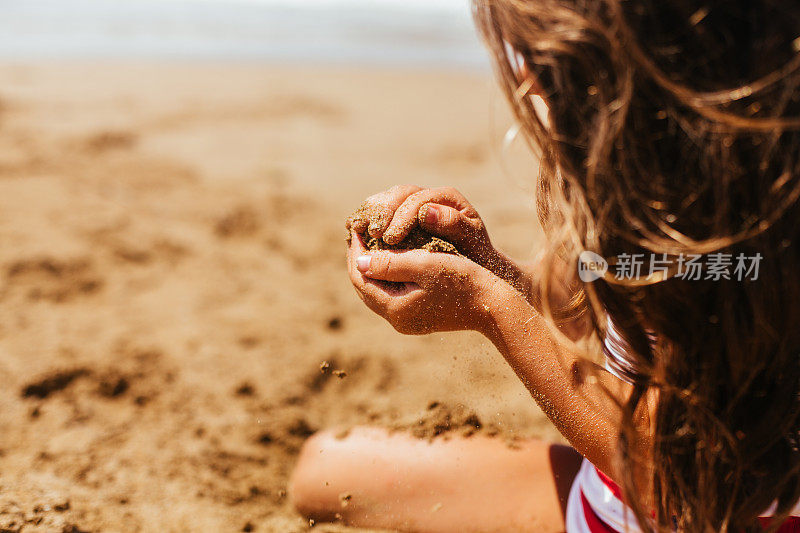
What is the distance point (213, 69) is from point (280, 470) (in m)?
7.53

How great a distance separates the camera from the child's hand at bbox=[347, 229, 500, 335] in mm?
1295

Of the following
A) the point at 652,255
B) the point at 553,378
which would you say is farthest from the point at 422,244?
the point at 652,255

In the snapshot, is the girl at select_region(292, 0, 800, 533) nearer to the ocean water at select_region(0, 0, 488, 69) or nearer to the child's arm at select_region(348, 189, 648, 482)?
the child's arm at select_region(348, 189, 648, 482)

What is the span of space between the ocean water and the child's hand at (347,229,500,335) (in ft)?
20.3

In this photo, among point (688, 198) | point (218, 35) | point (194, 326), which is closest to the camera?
point (688, 198)

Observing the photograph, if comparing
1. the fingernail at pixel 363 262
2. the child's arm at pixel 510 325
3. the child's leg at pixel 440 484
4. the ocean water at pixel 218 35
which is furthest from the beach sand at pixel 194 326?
the ocean water at pixel 218 35

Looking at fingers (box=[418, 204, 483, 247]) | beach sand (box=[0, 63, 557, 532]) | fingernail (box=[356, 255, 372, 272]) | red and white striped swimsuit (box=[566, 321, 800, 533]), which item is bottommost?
beach sand (box=[0, 63, 557, 532])

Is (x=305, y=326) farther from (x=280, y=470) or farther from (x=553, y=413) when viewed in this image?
(x=553, y=413)

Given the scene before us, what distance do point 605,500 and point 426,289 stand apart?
24.6 inches

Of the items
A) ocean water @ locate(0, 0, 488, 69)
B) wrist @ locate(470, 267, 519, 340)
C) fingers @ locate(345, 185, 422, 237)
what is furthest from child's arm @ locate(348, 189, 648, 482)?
ocean water @ locate(0, 0, 488, 69)

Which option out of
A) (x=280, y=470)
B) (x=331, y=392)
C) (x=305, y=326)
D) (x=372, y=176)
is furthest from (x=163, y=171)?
(x=280, y=470)

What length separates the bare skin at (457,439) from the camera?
1.29 m

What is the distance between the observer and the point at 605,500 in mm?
1394

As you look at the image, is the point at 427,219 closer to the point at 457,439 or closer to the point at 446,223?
the point at 446,223
